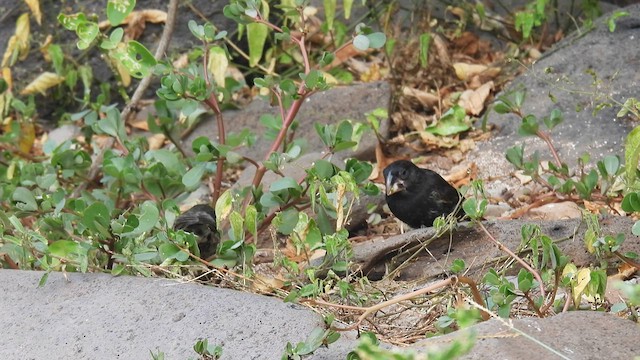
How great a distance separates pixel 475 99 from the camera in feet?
19.6

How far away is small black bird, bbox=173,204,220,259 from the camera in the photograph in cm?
409

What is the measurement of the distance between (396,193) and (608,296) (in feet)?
4.41

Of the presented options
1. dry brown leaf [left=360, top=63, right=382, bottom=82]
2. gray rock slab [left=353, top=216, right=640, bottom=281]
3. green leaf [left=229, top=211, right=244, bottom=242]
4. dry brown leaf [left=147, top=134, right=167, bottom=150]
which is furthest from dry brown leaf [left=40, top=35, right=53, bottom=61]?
green leaf [left=229, top=211, right=244, bottom=242]

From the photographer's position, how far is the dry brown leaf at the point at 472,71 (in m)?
6.25

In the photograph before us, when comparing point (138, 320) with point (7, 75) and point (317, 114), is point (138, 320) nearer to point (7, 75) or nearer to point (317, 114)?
point (317, 114)

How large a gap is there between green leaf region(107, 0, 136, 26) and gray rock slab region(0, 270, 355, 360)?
113 centimetres

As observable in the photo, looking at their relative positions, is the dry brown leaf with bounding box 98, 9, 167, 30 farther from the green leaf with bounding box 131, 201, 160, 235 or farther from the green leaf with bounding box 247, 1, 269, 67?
the green leaf with bounding box 131, 201, 160, 235

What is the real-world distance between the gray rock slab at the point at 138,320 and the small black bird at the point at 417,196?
1547mm

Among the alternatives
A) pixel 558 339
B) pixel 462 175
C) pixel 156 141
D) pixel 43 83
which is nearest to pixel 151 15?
pixel 43 83

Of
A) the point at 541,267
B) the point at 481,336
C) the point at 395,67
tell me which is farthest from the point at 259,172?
the point at 395,67

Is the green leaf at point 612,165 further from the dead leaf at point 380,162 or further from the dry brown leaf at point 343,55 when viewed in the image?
the dry brown leaf at point 343,55

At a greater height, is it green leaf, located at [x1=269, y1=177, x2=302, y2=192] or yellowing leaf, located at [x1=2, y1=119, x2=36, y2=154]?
green leaf, located at [x1=269, y1=177, x2=302, y2=192]

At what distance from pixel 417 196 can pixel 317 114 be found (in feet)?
4.58

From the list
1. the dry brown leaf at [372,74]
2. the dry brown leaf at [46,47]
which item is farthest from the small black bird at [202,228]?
the dry brown leaf at [46,47]
